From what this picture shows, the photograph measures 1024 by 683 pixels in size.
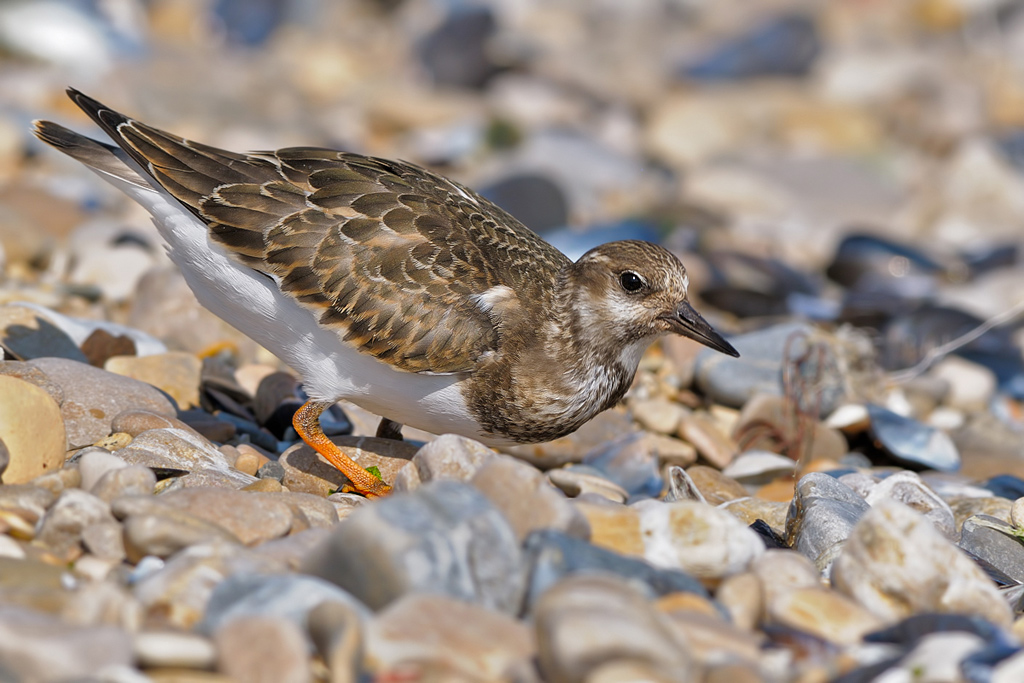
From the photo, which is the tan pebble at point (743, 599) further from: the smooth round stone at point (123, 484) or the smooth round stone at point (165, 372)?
the smooth round stone at point (165, 372)

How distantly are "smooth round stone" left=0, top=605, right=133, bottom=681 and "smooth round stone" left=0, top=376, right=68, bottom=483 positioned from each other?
1.38 meters

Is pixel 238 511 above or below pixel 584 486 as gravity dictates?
below

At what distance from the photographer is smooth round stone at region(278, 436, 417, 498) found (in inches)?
188

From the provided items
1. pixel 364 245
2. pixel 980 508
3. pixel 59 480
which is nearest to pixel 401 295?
pixel 364 245

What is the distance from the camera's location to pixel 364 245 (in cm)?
473

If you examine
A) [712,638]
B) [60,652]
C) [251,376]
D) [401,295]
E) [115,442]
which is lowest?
[60,652]

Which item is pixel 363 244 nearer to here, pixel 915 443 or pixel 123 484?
pixel 123 484

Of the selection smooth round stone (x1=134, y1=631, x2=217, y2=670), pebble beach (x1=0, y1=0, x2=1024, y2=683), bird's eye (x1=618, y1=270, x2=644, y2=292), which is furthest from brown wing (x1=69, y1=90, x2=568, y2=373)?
smooth round stone (x1=134, y1=631, x2=217, y2=670)

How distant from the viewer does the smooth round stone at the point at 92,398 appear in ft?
15.6

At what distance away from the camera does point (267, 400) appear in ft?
18.6

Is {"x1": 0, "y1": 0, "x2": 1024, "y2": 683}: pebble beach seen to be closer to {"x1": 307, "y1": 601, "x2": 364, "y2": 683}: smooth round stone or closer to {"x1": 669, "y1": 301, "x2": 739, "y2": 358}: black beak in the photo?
{"x1": 307, "y1": 601, "x2": 364, "y2": 683}: smooth round stone

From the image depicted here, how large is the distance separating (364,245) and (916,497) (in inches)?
101

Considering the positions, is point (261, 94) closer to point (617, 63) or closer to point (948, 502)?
point (617, 63)

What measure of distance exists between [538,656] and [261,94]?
11.6 metres
